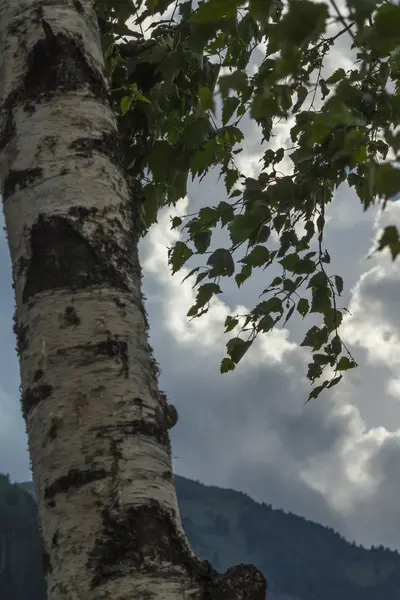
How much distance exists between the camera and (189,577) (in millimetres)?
2145

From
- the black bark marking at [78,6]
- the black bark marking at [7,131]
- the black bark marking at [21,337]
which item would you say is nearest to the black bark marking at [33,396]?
the black bark marking at [21,337]

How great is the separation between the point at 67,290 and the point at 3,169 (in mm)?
640

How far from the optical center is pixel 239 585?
2.29 meters

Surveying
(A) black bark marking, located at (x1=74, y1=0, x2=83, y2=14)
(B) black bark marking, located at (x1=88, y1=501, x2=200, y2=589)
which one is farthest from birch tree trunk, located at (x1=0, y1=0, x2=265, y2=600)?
(A) black bark marking, located at (x1=74, y1=0, x2=83, y2=14)

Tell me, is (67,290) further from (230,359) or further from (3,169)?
(230,359)

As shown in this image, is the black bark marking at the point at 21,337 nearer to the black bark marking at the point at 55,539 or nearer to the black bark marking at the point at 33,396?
the black bark marking at the point at 33,396

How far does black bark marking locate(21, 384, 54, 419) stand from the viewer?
7.72 ft

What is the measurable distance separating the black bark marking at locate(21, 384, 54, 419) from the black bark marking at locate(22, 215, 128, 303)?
0.31m

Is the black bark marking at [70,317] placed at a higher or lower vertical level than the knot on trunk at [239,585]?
higher

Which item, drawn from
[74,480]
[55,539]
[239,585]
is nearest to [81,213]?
[74,480]

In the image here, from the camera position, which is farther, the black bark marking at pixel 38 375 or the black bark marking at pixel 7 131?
the black bark marking at pixel 7 131

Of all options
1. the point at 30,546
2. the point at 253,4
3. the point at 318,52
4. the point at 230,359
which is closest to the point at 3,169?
the point at 253,4

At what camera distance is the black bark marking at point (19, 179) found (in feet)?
8.79

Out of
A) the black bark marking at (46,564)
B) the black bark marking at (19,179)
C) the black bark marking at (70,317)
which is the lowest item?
the black bark marking at (46,564)
